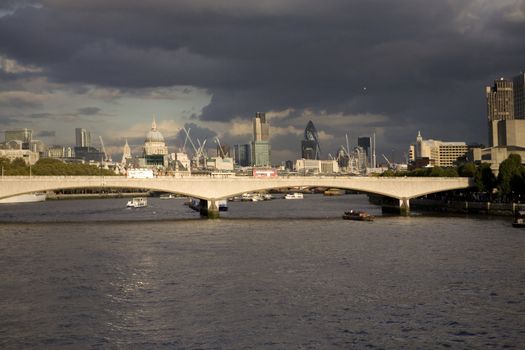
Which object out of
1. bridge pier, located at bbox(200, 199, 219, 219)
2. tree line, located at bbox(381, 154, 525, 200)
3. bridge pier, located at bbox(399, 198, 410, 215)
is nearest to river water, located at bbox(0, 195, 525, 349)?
bridge pier, located at bbox(200, 199, 219, 219)

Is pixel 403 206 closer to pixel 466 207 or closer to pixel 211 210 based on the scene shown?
pixel 466 207

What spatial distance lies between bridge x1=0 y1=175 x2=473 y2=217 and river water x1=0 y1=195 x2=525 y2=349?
19705mm

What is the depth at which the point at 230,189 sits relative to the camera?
82375mm

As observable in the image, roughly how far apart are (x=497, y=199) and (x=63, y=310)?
226ft

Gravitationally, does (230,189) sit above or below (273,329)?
above

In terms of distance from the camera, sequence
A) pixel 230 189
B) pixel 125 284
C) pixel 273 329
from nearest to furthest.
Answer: pixel 273 329
pixel 125 284
pixel 230 189

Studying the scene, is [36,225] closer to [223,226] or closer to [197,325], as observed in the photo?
[223,226]

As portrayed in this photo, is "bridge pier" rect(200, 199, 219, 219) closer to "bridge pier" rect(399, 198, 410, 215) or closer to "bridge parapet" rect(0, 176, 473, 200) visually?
"bridge parapet" rect(0, 176, 473, 200)

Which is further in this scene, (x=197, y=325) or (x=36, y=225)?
(x=36, y=225)

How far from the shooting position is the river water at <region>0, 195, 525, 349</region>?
86.0 feet

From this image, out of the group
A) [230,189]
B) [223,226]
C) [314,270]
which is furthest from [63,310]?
[230,189]

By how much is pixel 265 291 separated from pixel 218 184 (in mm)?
48827

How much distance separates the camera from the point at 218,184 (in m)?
82.2

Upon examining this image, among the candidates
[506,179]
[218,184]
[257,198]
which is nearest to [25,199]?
[257,198]
